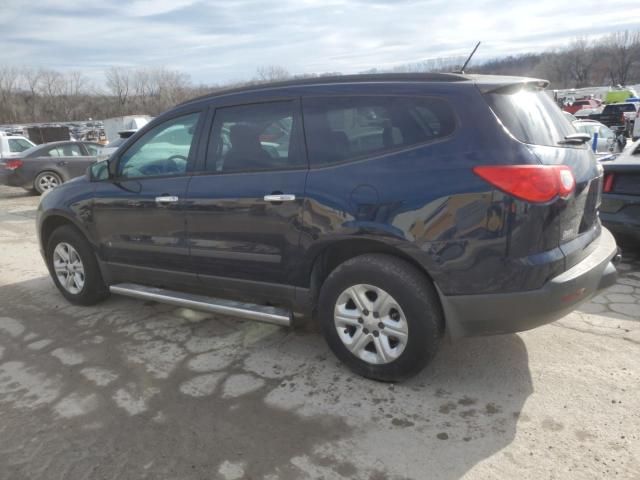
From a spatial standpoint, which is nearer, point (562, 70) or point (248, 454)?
point (248, 454)

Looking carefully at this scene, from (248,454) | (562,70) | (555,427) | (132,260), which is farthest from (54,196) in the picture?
(562,70)

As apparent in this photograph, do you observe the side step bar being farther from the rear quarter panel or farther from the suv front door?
the rear quarter panel

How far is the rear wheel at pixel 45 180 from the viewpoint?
13.3m

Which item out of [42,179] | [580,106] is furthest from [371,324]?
[580,106]

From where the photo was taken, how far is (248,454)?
8.34 feet

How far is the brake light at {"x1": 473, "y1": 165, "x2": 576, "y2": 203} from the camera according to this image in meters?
2.55

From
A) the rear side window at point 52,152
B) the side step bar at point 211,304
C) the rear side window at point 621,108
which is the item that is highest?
the rear side window at point 621,108

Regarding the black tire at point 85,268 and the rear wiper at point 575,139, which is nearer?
the rear wiper at point 575,139

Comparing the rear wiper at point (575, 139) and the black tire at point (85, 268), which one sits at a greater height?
the rear wiper at point (575, 139)

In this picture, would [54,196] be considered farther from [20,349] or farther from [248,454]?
[248,454]

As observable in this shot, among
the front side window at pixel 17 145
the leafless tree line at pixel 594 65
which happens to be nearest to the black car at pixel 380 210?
the front side window at pixel 17 145

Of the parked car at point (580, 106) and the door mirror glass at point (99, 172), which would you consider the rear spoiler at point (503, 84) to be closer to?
the door mirror glass at point (99, 172)

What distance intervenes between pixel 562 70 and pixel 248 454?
5222 inches

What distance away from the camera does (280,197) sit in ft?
10.5
